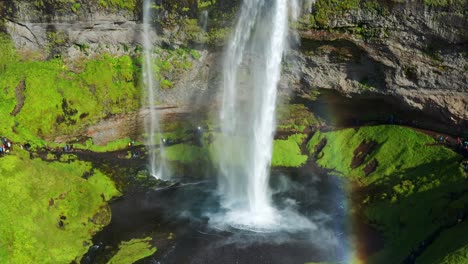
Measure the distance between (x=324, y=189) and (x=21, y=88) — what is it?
27.1 metres

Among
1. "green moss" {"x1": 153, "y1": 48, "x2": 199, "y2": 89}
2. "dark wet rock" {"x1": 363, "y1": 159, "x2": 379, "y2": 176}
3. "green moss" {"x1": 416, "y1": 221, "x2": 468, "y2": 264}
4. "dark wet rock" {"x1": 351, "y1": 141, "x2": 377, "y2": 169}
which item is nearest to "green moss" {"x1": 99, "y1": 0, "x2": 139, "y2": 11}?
"green moss" {"x1": 153, "y1": 48, "x2": 199, "y2": 89}

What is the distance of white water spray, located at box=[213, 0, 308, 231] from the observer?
36.7 meters

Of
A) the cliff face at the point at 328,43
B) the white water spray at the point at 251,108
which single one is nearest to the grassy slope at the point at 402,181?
the cliff face at the point at 328,43

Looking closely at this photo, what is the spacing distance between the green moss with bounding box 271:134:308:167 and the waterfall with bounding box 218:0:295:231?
7.01ft

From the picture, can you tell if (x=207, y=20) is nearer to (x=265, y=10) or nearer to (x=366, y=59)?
(x=265, y=10)

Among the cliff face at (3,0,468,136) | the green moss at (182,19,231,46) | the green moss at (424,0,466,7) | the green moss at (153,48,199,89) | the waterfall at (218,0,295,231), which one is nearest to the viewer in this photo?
the green moss at (424,0,466,7)

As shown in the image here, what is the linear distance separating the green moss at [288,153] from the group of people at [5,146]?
70.5 feet

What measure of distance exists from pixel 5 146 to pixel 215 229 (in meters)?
16.9

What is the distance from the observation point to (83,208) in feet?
109

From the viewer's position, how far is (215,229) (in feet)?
106

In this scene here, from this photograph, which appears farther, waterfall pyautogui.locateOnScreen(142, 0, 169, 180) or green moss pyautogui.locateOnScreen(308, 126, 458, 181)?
waterfall pyautogui.locateOnScreen(142, 0, 169, 180)

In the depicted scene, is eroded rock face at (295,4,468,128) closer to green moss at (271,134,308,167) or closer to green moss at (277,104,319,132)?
green moss at (277,104,319,132)

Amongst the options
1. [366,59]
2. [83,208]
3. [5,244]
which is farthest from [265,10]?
[5,244]

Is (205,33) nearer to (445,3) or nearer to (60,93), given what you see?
(60,93)
